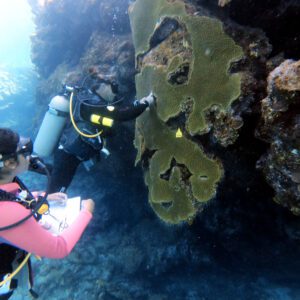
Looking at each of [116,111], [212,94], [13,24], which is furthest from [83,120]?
[13,24]

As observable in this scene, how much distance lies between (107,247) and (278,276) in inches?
174

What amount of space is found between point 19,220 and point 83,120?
248 centimetres

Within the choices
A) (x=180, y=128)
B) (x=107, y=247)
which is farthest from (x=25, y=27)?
(x=180, y=128)

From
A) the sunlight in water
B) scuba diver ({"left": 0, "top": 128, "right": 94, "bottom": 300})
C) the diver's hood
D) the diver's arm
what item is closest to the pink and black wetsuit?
scuba diver ({"left": 0, "top": 128, "right": 94, "bottom": 300})

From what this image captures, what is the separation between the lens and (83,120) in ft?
14.9

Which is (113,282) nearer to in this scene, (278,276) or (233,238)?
(233,238)

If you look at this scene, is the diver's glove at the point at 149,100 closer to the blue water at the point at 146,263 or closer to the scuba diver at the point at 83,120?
the scuba diver at the point at 83,120

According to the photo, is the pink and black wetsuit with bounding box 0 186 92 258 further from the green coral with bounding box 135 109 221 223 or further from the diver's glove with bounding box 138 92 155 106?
the diver's glove with bounding box 138 92 155 106

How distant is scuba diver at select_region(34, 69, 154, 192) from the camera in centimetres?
422

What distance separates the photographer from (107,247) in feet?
25.5

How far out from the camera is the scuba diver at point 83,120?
4219 millimetres

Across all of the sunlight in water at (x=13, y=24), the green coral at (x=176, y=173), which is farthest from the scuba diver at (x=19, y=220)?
the sunlight in water at (x=13, y=24)

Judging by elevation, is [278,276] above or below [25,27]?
below

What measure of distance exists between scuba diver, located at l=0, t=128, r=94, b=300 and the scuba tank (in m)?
2.14
